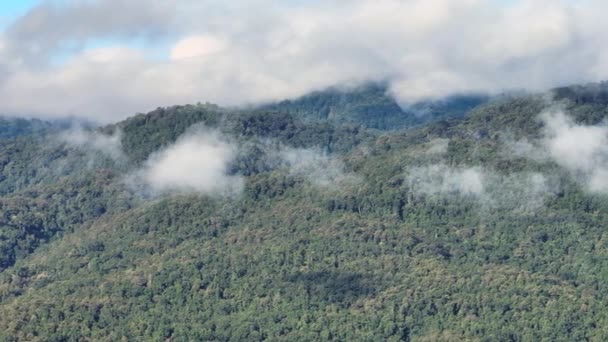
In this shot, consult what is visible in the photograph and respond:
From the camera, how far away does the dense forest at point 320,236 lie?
12250 centimetres

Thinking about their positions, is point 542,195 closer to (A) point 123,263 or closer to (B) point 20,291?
(A) point 123,263

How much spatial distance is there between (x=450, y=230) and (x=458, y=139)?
2043 centimetres

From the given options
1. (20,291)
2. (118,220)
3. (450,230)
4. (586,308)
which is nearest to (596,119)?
(450,230)

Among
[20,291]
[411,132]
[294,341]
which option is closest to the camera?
[294,341]

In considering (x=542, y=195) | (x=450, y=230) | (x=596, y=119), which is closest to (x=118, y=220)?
(x=450, y=230)

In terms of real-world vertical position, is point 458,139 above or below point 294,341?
above

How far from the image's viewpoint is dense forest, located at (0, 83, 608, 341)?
12250 centimetres

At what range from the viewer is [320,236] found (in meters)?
139

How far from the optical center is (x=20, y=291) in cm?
13588

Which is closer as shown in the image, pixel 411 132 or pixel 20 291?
pixel 20 291

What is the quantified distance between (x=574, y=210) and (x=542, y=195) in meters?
3.87

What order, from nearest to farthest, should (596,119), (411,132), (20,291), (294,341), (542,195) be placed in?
(294,341), (20,291), (542,195), (596,119), (411,132)

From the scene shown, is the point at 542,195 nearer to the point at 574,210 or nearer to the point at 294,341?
the point at 574,210

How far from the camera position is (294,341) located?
120m
